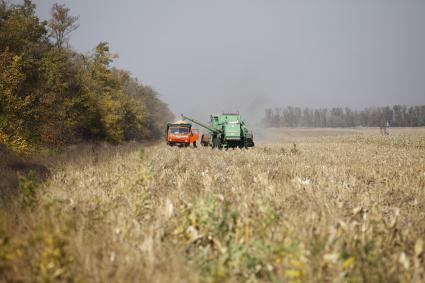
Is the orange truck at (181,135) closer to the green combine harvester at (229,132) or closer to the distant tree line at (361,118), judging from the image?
the green combine harvester at (229,132)

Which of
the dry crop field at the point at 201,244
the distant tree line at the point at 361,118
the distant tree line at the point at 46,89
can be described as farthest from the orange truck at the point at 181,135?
the distant tree line at the point at 361,118

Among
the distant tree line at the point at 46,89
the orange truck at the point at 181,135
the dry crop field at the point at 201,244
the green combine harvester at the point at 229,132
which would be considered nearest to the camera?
the dry crop field at the point at 201,244

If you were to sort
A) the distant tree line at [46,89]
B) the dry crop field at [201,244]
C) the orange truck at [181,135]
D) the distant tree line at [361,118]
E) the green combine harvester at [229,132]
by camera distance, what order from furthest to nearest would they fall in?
1. the distant tree line at [361,118]
2. the orange truck at [181,135]
3. the green combine harvester at [229,132]
4. the distant tree line at [46,89]
5. the dry crop field at [201,244]

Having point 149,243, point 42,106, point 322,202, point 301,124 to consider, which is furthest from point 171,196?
point 301,124

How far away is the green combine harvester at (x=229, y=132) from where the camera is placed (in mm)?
21102

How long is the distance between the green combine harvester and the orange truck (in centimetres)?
257

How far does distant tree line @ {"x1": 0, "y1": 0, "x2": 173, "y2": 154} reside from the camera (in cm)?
1455

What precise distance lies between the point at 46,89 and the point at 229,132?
38.2 feet

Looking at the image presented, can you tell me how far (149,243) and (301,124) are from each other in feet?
628

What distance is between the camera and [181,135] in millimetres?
25969

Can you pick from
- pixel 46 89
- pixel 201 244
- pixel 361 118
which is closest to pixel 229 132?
pixel 46 89

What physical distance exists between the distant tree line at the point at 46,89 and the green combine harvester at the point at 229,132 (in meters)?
9.71

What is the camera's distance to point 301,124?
186 meters

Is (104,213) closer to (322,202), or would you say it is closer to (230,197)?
(230,197)
